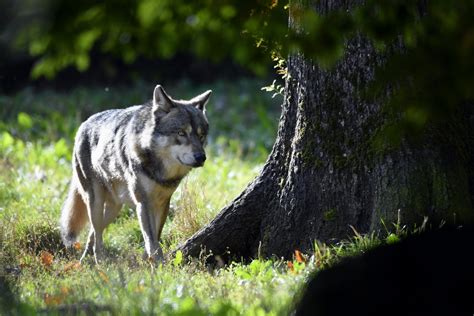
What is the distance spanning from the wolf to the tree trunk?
1.10 metres

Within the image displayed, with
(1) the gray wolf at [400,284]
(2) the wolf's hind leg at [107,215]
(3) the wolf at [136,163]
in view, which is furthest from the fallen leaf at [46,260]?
(1) the gray wolf at [400,284]

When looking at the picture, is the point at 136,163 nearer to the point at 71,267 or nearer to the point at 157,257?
the point at 157,257

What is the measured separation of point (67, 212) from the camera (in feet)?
27.8

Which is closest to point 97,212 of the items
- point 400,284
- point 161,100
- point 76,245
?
point 76,245

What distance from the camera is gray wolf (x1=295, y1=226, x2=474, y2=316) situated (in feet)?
14.1

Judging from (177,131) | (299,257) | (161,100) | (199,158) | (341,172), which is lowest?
Answer: (299,257)

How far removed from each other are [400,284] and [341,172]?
2103mm

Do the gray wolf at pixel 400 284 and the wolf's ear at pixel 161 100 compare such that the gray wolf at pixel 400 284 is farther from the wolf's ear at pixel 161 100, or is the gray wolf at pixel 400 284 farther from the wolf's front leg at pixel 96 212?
the wolf's front leg at pixel 96 212

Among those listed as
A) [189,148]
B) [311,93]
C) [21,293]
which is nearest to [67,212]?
[189,148]

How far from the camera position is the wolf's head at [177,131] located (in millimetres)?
7891

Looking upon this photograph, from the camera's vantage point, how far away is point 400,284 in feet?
14.3

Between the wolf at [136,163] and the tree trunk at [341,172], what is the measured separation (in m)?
1.10

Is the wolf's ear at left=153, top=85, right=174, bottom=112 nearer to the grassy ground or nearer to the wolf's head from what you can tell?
the wolf's head

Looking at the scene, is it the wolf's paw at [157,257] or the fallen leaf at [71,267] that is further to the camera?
the wolf's paw at [157,257]
